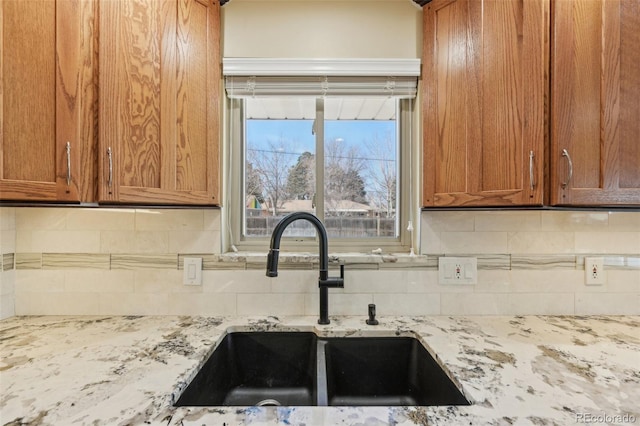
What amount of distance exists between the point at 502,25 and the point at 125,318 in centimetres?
184

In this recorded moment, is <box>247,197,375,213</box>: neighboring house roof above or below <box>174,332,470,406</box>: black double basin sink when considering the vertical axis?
above

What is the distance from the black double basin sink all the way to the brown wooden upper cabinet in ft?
2.53

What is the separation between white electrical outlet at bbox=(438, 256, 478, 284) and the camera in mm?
1291

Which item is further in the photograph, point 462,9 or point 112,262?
point 112,262

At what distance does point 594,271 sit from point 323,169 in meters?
1.28

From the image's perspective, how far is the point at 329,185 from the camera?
1461 mm

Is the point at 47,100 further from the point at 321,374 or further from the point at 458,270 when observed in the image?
the point at 458,270

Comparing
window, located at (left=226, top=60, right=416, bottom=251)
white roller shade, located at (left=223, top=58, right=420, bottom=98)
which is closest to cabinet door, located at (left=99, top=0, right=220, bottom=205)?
white roller shade, located at (left=223, top=58, right=420, bottom=98)

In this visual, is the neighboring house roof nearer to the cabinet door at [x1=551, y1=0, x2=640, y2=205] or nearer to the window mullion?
the window mullion

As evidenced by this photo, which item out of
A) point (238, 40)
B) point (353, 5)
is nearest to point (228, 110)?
point (238, 40)

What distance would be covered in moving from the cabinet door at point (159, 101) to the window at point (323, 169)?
0.27 meters

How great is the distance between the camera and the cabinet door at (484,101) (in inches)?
37.4

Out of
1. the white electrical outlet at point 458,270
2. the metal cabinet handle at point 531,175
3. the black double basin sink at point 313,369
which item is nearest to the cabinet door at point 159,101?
the black double basin sink at point 313,369

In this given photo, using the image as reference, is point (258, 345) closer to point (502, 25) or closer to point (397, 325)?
point (397, 325)
